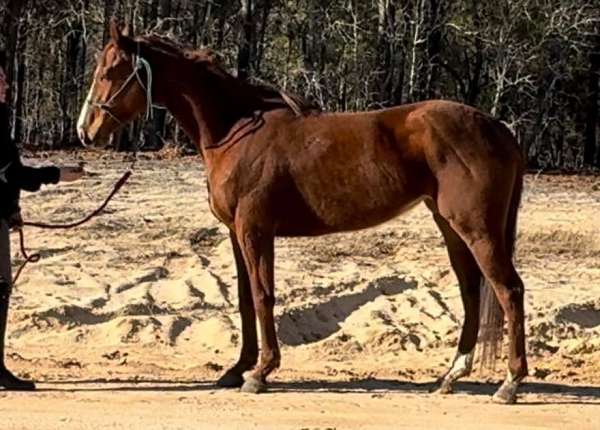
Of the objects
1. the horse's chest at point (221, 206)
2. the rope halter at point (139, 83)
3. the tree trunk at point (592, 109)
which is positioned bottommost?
the tree trunk at point (592, 109)

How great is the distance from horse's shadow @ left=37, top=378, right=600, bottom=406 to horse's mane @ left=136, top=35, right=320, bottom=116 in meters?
1.87

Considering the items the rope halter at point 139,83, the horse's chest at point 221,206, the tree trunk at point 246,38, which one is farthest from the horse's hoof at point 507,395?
the tree trunk at point 246,38

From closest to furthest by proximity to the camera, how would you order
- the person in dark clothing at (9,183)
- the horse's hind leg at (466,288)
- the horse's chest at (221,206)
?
the person in dark clothing at (9,183), the horse's chest at (221,206), the horse's hind leg at (466,288)

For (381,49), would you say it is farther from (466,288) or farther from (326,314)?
(466,288)

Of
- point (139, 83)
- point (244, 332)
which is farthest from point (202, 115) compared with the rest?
point (244, 332)

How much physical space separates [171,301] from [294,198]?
3234 millimetres

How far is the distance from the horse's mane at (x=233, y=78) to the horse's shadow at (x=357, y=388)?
1868mm

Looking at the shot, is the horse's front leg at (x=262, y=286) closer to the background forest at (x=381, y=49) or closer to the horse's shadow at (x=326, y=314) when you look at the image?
the horse's shadow at (x=326, y=314)

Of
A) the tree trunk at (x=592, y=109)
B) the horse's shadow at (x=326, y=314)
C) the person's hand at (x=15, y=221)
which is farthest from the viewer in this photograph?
the tree trunk at (x=592, y=109)

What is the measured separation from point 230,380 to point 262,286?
2.50 ft

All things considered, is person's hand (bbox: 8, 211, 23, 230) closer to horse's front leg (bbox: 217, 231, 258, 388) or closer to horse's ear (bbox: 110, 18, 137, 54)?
horse's ear (bbox: 110, 18, 137, 54)

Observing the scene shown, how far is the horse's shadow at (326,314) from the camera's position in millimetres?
9938

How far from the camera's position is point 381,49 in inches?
1255

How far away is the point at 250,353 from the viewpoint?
8227 millimetres
